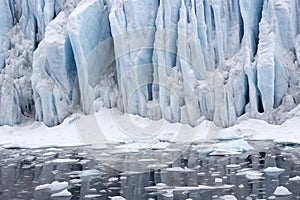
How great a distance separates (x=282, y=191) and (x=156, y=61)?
12.5m

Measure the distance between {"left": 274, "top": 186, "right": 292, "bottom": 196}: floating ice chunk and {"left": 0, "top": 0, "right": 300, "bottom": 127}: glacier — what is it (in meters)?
9.47

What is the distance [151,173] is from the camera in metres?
11.9

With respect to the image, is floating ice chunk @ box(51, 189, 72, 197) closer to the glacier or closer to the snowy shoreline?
the snowy shoreline

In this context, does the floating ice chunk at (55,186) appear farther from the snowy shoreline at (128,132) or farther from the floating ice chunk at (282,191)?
the snowy shoreline at (128,132)

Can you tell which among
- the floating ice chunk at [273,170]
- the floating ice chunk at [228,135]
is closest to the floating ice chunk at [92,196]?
the floating ice chunk at [273,170]

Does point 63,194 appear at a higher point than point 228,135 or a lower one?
lower

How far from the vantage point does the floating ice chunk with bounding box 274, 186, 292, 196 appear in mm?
9117

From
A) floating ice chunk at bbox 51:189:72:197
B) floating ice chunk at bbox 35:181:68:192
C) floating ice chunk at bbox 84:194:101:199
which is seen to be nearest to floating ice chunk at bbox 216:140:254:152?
floating ice chunk at bbox 35:181:68:192

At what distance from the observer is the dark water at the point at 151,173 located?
9.77m

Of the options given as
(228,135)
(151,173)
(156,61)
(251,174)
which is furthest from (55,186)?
(156,61)

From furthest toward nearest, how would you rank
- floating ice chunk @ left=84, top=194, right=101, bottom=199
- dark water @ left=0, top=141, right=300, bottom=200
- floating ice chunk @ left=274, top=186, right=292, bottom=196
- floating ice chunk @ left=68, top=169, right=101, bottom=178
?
floating ice chunk @ left=68, top=169, right=101, bottom=178 → dark water @ left=0, top=141, right=300, bottom=200 → floating ice chunk @ left=84, top=194, right=101, bottom=199 → floating ice chunk @ left=274, top=186, right=292, bottom=196

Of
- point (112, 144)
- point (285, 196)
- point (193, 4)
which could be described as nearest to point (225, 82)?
point (193, 4)

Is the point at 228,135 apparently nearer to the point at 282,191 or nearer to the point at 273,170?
the point at 273,170

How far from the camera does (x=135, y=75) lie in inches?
835
